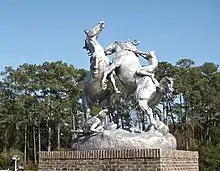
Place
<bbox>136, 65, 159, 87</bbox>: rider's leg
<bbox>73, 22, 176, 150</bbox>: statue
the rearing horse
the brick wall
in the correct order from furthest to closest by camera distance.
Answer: the rearing horse < <bbox>136, 65, 159, 87</bbox>: rider's leg < <bbox>73, 22, 176, 150</bbox>: statue < the brick wall

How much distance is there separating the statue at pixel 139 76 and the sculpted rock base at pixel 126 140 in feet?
1.35

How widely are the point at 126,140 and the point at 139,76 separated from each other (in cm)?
178

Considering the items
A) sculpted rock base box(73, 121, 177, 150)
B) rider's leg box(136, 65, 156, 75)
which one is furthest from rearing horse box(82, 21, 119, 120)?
sculpted rock base box(73, 121, 177, 150)

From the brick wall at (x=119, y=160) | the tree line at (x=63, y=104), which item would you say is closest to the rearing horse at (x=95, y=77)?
the brick wall at (x=119, y=160)

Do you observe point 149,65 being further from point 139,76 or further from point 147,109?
point 147,109

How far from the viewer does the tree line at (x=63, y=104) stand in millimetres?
35156

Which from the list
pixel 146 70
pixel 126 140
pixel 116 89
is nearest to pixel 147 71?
pixel 146 70

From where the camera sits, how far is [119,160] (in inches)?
418

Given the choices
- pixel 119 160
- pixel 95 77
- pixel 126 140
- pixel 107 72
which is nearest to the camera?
pixel 119 160

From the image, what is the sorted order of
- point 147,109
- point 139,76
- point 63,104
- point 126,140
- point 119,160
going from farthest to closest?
1. point 63,104
2. point 139,76
3. point 147,109
4. point 126,140
5. point 119,160

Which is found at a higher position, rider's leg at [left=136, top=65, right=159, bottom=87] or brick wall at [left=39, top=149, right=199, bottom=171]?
rider's leg at [left=136, top=65, right=159, bottom=87]

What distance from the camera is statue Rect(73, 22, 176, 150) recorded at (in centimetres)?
1118

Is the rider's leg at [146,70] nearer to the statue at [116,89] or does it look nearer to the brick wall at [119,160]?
the statue at [116,89]

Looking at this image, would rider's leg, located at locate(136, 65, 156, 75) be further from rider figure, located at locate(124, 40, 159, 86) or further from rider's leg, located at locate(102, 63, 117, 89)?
rider's leg, located at locate(102, 63, 117, 89)
